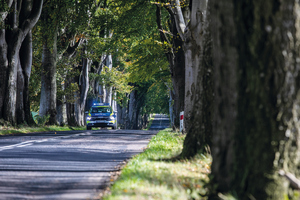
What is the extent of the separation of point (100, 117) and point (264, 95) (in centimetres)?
2756

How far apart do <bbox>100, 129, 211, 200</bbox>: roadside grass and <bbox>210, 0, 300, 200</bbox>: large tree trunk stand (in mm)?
718

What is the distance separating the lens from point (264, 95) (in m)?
4.71

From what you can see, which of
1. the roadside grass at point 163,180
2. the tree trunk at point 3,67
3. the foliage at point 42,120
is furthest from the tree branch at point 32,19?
the roadside grass at point 163,180

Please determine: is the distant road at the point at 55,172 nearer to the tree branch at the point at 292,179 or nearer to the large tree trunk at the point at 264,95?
the large tree trunk at the point at 264,95

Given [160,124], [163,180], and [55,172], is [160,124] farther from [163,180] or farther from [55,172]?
[163,180]

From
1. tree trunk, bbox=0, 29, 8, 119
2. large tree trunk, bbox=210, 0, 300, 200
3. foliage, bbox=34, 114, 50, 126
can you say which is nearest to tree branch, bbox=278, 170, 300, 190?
large tree trunk, bbox=210, 0, 300, 200

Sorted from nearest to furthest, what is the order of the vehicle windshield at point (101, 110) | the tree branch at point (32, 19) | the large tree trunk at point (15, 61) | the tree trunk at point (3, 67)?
1. the tree trunk at point (3, 67)
2. the large tree trunk at point (15, 61)
3. the tree branch at point (32, 19)
4. the vehicle windshield at point (101, 110)

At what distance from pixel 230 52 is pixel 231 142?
99cm

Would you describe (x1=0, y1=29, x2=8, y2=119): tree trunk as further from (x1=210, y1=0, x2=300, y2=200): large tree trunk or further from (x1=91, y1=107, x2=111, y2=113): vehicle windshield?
(x1=210, y1=0, x2=300, y2=200): large tree trunk

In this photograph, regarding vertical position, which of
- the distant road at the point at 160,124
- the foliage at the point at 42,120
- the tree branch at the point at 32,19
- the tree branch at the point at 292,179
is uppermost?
the tree branch at the point at 32,19

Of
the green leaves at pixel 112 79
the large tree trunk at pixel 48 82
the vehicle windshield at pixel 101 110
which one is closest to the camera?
the large tree trunk at pixel 48 82

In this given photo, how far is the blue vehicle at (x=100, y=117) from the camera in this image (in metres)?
31.5

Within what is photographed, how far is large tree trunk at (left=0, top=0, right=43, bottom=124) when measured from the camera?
20672 millimetres

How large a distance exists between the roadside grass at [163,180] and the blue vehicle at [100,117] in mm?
23465
